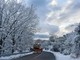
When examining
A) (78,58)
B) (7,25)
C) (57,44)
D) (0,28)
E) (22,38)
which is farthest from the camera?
(57,44)

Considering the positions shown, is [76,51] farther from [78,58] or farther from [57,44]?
[57,44]

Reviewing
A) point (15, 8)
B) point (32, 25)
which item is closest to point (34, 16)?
point (32, 25)

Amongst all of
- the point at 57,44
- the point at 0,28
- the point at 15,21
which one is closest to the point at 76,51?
the point at 0,28

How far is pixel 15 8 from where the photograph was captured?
54312 mm

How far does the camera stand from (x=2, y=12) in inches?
2055

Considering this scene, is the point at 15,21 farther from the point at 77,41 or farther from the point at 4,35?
the point at 77,41

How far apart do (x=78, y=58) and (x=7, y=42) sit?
2785 centimetres

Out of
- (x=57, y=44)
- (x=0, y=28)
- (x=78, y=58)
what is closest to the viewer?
(x=78, y=58)

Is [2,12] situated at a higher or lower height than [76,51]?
higher

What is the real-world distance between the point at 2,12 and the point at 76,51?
94.1ft

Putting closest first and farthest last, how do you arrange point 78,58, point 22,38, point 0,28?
point 78,58
point 0,28
point 22,38

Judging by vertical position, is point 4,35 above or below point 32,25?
below

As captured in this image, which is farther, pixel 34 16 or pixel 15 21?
pixel 34 16

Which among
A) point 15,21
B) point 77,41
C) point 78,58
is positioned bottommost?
point 78,58
